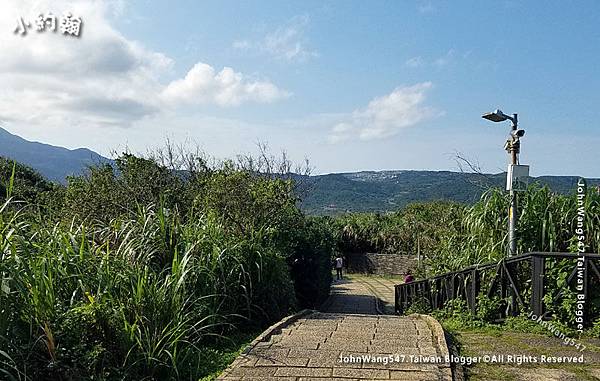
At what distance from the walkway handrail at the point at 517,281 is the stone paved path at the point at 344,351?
1.04 meters

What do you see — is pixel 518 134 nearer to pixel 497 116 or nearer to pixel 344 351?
pixel 497 116

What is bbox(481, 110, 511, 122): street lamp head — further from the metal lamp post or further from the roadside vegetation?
the roadside vegetation

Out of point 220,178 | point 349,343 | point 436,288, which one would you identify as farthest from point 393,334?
point 220,178

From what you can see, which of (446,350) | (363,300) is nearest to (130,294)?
(446,350)

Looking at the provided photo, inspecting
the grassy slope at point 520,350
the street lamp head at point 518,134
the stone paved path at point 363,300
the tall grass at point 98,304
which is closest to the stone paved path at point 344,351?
the grassy slope at point 520,350

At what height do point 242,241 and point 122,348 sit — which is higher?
point 242,241

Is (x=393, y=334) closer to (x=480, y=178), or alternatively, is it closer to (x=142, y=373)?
(x=142, y=373)

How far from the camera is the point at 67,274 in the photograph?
4.65m

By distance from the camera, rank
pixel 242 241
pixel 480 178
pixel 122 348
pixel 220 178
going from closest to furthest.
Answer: pixel 122 348 → pixel 242 241 → pixel 480 178 → pixel 220 178

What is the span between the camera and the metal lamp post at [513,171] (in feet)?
24.3

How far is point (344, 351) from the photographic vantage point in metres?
5.00

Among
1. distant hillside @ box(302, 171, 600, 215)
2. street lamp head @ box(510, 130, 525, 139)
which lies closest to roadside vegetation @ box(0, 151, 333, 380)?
street lamp head @ box(510, 130, 525, 139)

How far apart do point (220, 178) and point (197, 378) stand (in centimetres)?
683

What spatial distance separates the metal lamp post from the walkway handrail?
38 centimetres
